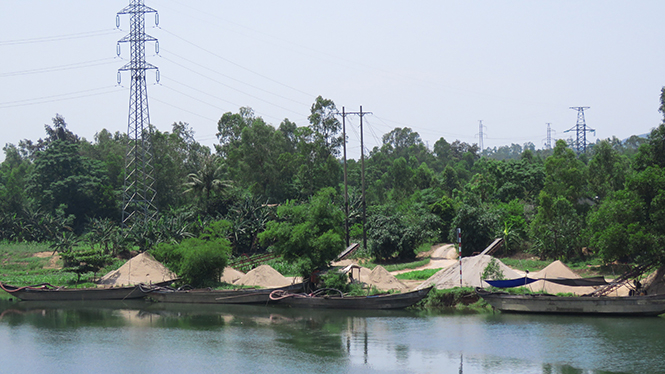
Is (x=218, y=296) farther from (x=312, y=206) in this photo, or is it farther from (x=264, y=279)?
(x=312, y=206)

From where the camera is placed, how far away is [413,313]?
28625mm

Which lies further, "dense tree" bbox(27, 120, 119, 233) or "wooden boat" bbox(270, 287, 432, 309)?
"dense tree" bbox(27, 120, 119, 233)

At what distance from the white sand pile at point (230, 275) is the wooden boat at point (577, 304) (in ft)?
50.5

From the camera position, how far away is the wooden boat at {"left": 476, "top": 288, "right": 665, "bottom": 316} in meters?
25.8

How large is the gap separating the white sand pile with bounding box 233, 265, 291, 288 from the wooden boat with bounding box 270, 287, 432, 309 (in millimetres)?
3553

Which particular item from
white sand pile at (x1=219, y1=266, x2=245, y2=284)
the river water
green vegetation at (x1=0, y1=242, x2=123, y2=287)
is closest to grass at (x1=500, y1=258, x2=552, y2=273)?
the river water

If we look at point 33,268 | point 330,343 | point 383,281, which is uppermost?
point 33,268

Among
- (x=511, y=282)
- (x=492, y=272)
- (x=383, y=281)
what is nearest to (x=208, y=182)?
(x=383, y=281)

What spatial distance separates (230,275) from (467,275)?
14665 millimetres

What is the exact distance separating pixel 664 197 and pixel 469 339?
11.8 metres

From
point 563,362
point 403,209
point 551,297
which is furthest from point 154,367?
point 403,209

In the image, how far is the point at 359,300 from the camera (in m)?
30.0

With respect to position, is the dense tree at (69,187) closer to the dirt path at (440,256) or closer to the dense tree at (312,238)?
the dense tree at (312,238)

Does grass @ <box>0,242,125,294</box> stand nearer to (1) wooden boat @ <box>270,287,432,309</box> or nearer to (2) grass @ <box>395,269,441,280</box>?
(1) wooden boat @ <box>270,287,432,309</box>
